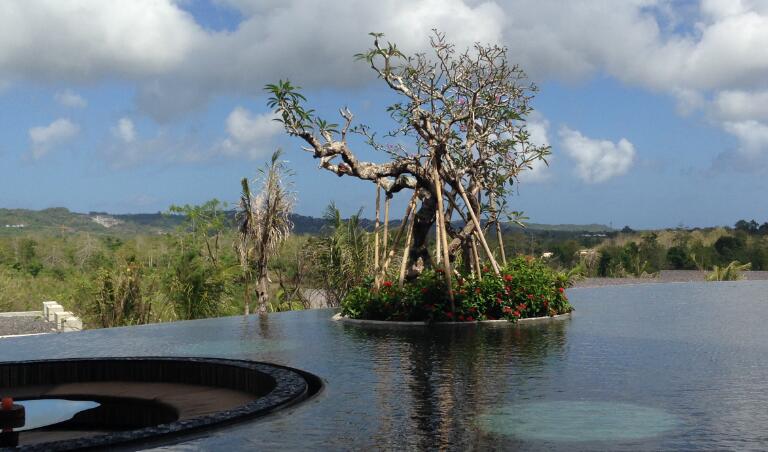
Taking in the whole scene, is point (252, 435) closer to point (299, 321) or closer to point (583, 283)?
point (299, 321)

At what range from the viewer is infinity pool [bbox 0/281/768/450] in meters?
5.20

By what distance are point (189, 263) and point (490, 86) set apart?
9.78m

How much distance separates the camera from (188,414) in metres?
7.41

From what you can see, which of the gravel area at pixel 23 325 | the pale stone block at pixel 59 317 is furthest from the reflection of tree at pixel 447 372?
the gravel area at pixel 23 325

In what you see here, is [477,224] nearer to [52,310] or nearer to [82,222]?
[52,310]

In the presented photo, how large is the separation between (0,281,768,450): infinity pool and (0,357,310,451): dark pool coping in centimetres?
14

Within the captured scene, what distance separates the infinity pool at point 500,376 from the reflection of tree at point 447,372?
2 cm

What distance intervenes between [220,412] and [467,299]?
643cm

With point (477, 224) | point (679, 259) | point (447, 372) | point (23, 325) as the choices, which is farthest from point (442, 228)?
point (679, 259)

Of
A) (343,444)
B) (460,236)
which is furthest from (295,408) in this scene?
(460,236)

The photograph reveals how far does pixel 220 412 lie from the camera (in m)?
5.98

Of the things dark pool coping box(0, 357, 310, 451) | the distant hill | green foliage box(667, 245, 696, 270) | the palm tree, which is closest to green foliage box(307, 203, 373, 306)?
the palm tree

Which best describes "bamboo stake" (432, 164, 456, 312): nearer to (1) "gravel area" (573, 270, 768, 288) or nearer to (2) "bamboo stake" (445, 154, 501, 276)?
(2) "bamboo stake" (445, 154, 501, 276)

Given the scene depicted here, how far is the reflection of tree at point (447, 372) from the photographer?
538 cm
